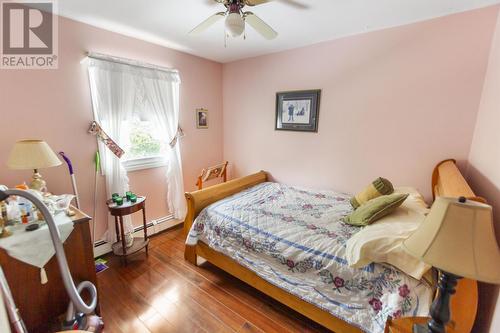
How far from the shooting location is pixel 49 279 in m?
1.45

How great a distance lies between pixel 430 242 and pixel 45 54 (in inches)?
118

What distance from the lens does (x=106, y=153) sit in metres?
2.35

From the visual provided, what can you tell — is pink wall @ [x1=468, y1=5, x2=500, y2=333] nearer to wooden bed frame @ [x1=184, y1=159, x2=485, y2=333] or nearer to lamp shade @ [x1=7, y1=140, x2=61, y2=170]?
wooden bed frame @ [x1=184, y1=159, x2=485, y2=333]

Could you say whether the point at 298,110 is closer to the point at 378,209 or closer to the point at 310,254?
the point at 378,209

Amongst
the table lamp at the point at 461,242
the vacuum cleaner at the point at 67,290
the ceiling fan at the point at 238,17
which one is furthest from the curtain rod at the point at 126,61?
the table lamp at the point at 461,242

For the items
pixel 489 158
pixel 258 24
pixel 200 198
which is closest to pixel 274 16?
pixel 258 24

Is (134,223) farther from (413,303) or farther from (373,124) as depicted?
(373,124)

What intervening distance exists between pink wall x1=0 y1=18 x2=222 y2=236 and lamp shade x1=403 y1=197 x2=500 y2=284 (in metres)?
2.80

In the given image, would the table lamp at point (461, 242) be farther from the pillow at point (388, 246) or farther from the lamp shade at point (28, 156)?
the lamp shade at point (28, 156)

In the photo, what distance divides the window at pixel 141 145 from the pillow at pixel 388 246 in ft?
7.96

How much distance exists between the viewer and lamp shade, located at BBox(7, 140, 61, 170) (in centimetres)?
156

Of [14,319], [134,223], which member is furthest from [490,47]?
[134,223]

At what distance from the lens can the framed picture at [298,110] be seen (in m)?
2.76

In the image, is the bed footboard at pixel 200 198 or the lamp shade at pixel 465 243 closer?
the lamp shade at pixel 465 243
